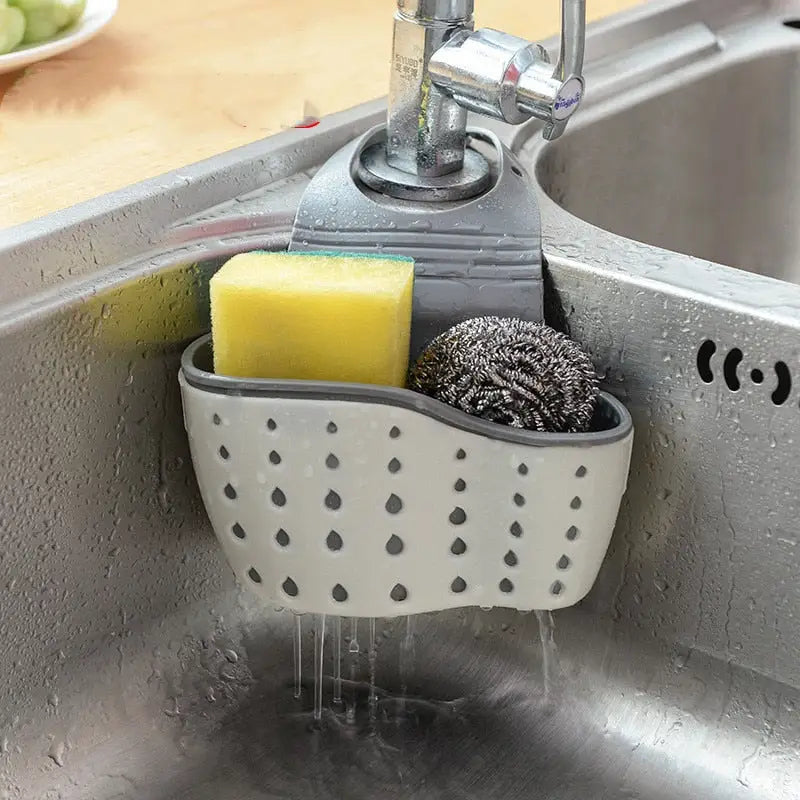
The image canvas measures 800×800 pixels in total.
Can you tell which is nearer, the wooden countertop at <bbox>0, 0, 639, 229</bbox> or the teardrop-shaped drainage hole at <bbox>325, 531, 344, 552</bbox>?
the teardrop-shaped drainage hole at <bbox>325, 531, 344, 552</bbox>

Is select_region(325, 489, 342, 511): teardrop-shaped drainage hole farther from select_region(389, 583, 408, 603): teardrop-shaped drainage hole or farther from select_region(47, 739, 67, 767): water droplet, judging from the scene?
select_region(47, 739, 67, 767): water droplet

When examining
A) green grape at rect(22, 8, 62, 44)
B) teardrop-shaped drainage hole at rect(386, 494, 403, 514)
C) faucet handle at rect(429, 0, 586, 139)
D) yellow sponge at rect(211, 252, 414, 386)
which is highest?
faucet handle at rect(429, 0, 586, 139)

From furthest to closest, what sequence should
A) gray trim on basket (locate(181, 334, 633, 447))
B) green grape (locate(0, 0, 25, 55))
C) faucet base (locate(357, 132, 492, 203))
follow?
green grape (locate(0, 0, 25, 55)) → faucet base (locate(357, 132, 492, 203)) → gray trim on basket (locate(181, 334, 633, 447))

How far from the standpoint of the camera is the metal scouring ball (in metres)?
0.57

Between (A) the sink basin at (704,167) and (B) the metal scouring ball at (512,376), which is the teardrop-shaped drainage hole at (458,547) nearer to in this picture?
(B) the metal scouring ball at (512,376)

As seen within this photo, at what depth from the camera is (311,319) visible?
57cm

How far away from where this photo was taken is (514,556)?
60cm

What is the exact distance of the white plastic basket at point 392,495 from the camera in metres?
0.56

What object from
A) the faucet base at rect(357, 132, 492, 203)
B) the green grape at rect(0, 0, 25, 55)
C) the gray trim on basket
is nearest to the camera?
the gray trim on basket

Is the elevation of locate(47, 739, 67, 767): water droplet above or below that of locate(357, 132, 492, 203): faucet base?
below

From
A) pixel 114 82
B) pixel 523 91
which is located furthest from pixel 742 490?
pixel 114 82

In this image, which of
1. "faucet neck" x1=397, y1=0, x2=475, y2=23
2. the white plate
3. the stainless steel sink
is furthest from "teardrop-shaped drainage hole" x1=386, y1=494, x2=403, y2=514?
the white plate

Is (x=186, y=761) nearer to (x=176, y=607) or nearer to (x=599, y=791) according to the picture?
(x=176, y=607)

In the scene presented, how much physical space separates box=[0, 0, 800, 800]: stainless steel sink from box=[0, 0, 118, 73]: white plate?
8.1 inches
